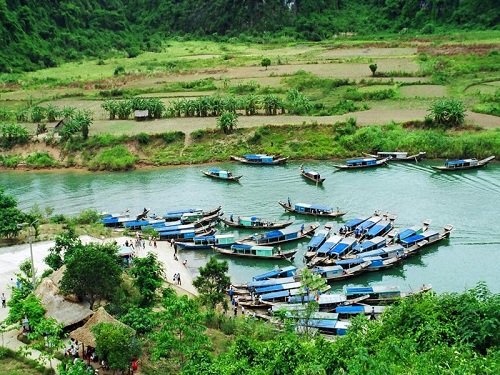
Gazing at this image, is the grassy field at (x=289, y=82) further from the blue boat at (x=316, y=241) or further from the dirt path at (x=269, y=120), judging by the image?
the blue boat at (x=316, y=241)

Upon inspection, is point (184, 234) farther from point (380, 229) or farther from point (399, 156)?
point (399, 156)

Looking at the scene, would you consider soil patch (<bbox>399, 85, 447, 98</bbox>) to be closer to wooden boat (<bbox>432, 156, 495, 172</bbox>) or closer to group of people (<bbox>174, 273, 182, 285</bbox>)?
wooden boat (<bbox>432, 156, 495, 172</bbox>)

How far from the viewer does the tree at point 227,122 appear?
57.3 metres

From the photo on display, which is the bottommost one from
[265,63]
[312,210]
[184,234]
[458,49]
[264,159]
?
[184,234]

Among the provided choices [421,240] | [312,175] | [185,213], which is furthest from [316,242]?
[312,175]

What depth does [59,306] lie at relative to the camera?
28.4 meters

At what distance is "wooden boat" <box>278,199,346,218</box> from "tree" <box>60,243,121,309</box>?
1583cm

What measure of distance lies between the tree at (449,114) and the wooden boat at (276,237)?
22.4 metres

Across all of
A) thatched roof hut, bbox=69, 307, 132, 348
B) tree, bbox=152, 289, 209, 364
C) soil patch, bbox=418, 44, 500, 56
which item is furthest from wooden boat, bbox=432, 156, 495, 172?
soil patch, bbox=418, 44, 500, 56

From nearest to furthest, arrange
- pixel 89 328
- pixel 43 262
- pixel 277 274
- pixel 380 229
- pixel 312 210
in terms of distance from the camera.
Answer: pixel 89 328, pixel 277 274, pixel 43 262, pixel 380 229, pixel 312 210

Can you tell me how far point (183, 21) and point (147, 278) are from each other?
109 m

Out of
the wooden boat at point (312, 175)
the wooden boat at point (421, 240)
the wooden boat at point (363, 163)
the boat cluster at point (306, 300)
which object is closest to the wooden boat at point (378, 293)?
the boat cluster at point (306, 300)

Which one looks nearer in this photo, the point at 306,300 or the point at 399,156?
the point at 306,300

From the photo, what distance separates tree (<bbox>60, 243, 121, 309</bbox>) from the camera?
28.8m
